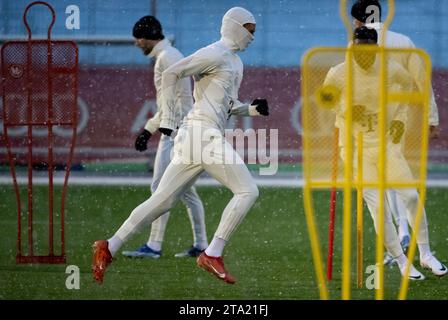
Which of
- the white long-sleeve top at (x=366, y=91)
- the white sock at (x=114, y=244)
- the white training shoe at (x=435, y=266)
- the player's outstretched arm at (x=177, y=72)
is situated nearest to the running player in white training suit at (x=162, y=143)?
the player's outstretched arm at (x=177, y=72)

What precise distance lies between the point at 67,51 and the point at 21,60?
1.56ft

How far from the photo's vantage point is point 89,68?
960 inches

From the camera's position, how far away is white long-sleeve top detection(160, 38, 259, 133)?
9.52 meters

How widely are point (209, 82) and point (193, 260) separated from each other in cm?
210

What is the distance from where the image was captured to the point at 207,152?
30.8ft

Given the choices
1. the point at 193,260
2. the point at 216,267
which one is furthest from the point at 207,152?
the point at 193,260

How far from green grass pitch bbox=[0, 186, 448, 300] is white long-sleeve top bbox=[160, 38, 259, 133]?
122cm

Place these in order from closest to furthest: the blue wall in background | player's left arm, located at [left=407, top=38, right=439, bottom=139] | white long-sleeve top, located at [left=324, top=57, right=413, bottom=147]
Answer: white long-sleeve top, located at [left=324, top=57, right=413, bottom=147], player's left arm, located at [left=407, top=38, right=439, bottom=139], the blue wall in background

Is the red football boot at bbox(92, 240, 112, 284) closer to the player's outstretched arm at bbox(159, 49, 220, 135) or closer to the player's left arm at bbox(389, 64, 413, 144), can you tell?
the player's outstretched arm at bbox(159, 49, 220, 135)

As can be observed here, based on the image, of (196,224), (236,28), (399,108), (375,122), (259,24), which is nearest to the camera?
(375,122)

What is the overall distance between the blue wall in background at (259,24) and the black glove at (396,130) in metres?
15.9

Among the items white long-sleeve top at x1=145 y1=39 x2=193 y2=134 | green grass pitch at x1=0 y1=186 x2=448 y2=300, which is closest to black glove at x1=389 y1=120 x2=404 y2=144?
green grass pitch at x1=0 y1=186 x2=448 y2=300

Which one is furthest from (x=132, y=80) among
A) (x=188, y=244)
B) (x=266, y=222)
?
(x=188, y=244)

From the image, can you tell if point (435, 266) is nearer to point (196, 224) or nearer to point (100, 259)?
point (196, 224)
